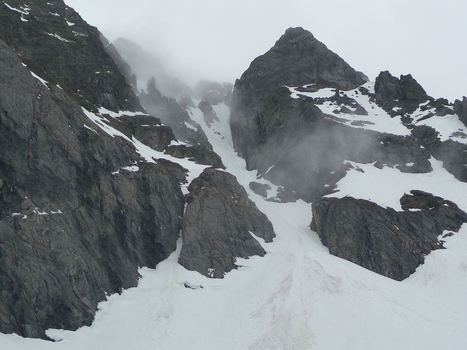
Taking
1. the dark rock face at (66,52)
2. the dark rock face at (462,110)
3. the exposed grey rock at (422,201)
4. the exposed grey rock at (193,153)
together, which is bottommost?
the exposed grey rock at (193,153)

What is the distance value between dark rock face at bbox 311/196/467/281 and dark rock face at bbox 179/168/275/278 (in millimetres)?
7692

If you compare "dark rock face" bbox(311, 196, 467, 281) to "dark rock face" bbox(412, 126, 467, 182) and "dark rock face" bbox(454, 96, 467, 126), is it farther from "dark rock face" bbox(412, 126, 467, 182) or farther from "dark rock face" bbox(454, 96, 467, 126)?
"dark rock face" bbox(454, 96, 467, 126)

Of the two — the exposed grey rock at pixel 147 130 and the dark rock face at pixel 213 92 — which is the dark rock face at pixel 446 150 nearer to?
the exposed grey rock at pixel 147 130

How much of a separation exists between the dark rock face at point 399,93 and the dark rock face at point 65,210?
56.1 m

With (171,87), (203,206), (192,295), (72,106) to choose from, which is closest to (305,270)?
(192,295)

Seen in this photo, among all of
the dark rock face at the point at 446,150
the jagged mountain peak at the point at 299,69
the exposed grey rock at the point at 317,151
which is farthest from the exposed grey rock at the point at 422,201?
the jagged mountain peak at the point at 299,69

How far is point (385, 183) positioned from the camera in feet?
182

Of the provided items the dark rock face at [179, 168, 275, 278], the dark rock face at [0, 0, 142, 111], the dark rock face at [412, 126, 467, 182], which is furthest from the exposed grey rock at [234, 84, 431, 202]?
the dark rock face at [0, 0, 142, 111]

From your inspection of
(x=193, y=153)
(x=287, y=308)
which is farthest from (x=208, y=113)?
(x=287, y=308)

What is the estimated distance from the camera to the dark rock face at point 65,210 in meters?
29.8

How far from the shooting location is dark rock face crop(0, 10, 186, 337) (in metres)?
29.8

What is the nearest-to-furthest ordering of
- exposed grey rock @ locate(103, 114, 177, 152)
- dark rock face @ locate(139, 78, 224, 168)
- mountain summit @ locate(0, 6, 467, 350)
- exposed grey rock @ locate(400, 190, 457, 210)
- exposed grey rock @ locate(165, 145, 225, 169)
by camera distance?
mountain summit @ locate(0, 6, 467, 350) → exposed grey rock @ locate(400, 190, 457, 210) → exposed grey rock @ locate(103, 114, 177, 152) → exposed grey rock @ locate(165, 145, 225, 169) → dark rock face @ locate(139, 78, 224, 168)

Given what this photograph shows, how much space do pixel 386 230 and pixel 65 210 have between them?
32.8m

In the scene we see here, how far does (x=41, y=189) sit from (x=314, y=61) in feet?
261
